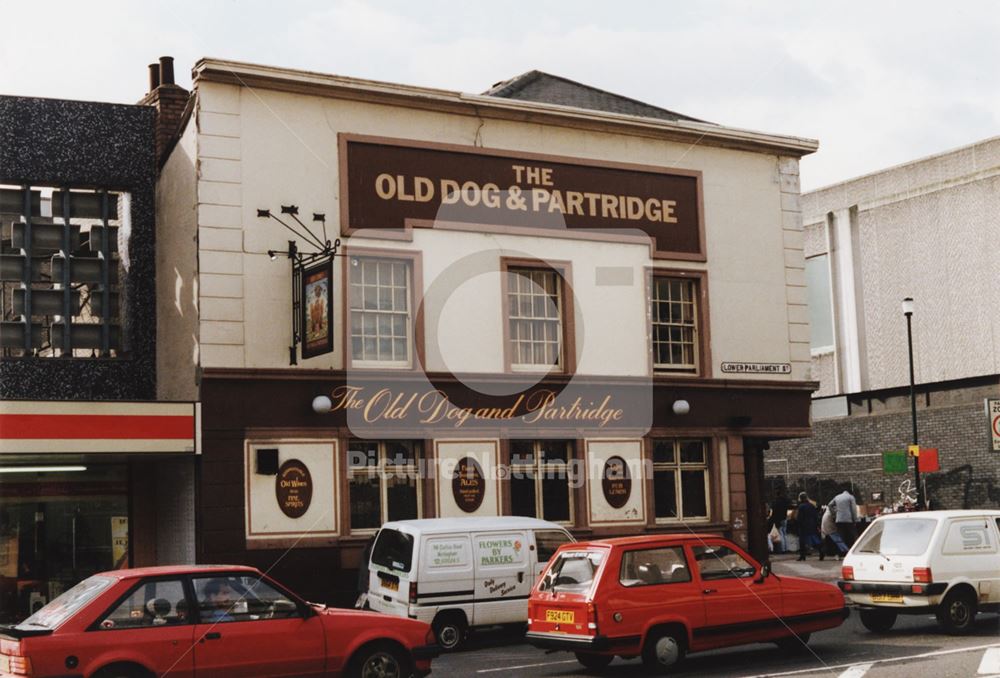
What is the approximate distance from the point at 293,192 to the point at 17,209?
5182 millimetres

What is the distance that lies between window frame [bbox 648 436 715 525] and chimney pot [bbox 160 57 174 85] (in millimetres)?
11803

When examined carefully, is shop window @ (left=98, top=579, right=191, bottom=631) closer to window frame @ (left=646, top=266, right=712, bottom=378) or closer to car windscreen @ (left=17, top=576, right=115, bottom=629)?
car windscreen @ (left=17, top=576, right=115, bottom=629)

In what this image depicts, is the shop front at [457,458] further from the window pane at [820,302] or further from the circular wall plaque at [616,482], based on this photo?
the window pane at [820,302]

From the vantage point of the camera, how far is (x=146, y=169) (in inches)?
918

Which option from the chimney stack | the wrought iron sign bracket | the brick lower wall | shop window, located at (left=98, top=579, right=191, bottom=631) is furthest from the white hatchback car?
the brick lower wall

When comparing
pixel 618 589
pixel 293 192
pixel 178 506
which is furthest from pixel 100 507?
pixel 618 589

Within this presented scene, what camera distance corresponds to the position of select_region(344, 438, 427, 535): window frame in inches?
847

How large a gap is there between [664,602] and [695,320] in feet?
38.0

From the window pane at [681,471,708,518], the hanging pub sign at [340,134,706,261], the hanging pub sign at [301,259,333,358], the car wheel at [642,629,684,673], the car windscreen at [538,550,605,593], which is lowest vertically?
the car wheel at [642,629,684,673]

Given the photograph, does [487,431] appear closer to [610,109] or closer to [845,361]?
[610,109]

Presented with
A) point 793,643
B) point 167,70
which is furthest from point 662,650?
point 167,70

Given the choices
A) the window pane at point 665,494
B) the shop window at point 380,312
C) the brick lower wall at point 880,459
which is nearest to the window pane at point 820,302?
the brick lower wall at point 880,459

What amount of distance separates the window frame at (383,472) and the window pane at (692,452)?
5915 mm

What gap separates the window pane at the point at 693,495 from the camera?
24969mm
